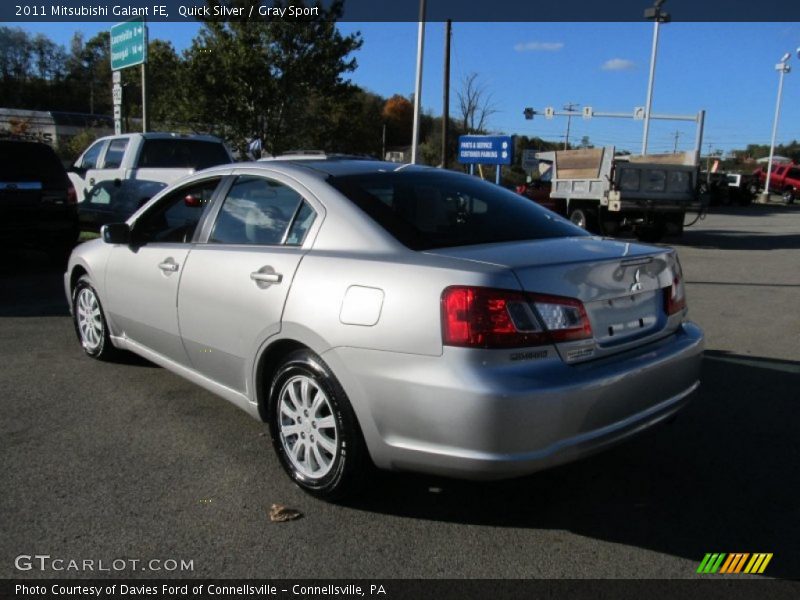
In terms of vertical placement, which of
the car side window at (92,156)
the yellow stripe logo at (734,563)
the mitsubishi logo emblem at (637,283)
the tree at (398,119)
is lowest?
the yellow stripe logo at (734,563)

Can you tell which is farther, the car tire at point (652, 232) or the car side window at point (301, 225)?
the car tire at point (652, 232)

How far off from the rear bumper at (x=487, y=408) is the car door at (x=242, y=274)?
1.89 ft

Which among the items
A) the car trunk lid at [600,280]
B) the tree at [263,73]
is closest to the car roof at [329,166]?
the car trunk lid at [600,280]

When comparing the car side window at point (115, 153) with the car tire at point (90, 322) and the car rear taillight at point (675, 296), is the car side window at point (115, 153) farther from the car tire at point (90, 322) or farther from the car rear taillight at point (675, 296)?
the car rear taillight at point (675, 296)

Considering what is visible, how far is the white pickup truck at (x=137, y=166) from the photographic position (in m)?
10.6

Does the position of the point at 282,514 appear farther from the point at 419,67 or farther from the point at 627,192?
the point at 419,67

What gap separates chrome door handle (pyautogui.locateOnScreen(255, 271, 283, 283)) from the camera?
3285 millimetres

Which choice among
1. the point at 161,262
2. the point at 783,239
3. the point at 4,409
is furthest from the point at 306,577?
the point at 783,239

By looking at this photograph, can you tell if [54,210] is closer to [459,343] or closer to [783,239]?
[459,343]

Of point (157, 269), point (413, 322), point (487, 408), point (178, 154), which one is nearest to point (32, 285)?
point (178, 154)

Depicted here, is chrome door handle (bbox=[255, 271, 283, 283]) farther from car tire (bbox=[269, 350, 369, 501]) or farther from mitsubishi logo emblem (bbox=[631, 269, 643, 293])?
mitsubishi logo emblem (bbox=[631, 269, 643, 293])

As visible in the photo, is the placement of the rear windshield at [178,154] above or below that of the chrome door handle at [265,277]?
above
